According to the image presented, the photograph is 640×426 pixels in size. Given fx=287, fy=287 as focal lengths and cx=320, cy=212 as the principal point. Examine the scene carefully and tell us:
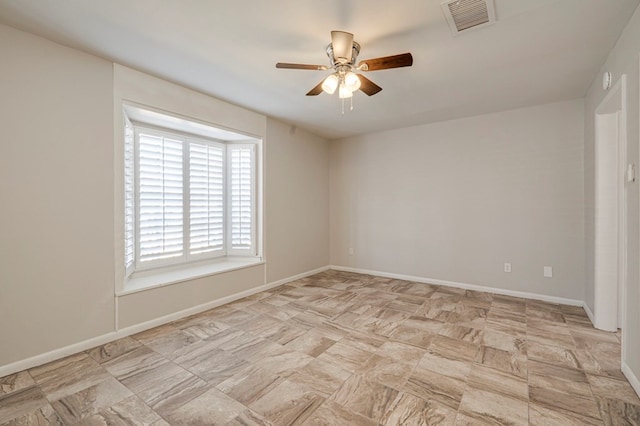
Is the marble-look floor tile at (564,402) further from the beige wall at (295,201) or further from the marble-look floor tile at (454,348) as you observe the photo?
the beige wall at (295,201)

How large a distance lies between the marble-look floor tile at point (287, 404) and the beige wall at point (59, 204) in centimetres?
183

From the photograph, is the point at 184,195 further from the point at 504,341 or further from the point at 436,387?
the point at 504,341

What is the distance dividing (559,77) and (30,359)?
18.3 ft

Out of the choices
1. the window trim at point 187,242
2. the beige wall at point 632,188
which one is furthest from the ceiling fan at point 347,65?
the window trim at point 187,242

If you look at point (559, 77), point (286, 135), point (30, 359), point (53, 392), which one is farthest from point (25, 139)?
point (559, 77)

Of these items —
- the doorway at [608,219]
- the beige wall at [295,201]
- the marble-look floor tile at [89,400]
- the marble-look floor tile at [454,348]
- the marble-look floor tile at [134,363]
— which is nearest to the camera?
the marble-look floor tile at [89,400]

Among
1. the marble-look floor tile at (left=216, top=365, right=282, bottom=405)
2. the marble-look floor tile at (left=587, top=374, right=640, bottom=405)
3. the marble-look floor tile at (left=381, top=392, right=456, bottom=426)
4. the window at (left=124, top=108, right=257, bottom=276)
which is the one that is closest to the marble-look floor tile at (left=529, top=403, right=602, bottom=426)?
the marble-look floor tile at (left=587, top=374, right=640, bottom=405)

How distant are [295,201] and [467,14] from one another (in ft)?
11.6

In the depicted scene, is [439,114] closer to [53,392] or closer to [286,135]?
[286,135]

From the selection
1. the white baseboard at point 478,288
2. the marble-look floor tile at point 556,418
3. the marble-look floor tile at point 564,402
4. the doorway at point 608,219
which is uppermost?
the doorway at point 608,219

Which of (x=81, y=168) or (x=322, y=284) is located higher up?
(x=81, y=168)

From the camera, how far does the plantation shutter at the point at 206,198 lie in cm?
401

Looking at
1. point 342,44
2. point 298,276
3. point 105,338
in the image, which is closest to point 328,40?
point 342,44

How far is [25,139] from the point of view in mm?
2289
